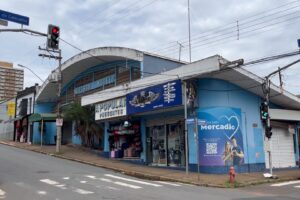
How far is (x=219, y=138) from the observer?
20.9m

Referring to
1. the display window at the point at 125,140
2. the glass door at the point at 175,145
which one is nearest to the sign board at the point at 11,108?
the display window at the point at 125,140

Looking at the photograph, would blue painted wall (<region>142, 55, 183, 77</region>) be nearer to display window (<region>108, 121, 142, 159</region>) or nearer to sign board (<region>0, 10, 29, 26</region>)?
display window (<region>108, 121, 142, 159</region>)

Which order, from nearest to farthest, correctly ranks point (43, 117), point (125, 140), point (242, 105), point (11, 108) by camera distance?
1. point (242, 105)
2. point (125, 140)
3. point (43, 117)
4. point (11, 108)

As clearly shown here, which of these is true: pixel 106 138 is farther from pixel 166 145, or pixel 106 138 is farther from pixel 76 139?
pixel 76 139

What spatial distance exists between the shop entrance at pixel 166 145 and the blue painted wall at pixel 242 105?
141cm

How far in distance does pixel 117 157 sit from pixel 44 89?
17.1 m

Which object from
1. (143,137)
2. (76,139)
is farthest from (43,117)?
(143,137)

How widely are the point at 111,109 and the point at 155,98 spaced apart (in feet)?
18.6

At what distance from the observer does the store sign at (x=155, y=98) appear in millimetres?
20969

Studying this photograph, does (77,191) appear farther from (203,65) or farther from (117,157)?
(117,157)

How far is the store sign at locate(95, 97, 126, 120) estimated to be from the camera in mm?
25844

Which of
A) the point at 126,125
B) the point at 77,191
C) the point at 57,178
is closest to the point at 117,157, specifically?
the point at 126,125

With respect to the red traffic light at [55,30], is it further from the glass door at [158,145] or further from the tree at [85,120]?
the tree at [85,120]

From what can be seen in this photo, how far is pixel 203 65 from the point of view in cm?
2066
